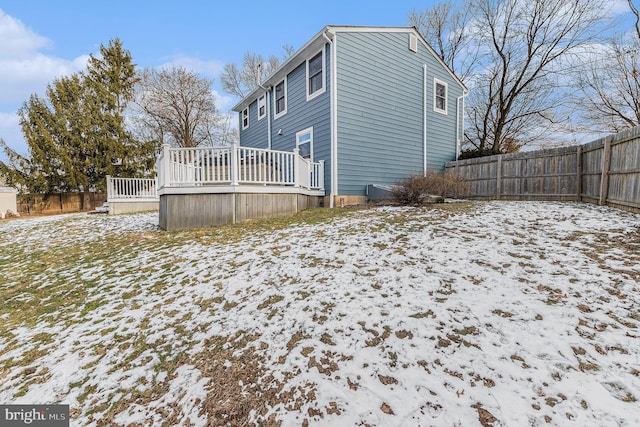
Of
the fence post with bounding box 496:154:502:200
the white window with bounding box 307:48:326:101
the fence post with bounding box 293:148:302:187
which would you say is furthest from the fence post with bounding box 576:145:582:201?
the fence post with bounding box 293:148:302:187

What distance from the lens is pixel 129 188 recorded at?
12898 millimetres

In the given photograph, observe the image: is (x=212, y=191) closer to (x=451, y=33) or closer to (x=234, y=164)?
(x=234, y=164)

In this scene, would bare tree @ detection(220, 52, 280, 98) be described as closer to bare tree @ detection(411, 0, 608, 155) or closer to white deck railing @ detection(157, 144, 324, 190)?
bare tree @ detection(411, 0, 608, 155)

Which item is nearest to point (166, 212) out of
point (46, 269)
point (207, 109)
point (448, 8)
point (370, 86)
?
point (46, 269)

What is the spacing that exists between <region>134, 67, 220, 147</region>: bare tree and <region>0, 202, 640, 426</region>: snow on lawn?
19531mm

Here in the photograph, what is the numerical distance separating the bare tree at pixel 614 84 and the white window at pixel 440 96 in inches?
323

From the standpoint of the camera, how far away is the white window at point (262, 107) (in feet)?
41.8

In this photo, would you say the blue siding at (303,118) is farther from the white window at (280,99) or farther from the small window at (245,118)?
the small window at (245,118)

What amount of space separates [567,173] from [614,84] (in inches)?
384

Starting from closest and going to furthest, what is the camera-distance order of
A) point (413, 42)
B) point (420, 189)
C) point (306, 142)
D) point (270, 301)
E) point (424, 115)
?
point (270, 301)
point (420, 189)
point (306, 142)
point (413, 42)
point (424, 115)

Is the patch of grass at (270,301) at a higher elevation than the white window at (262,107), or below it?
below

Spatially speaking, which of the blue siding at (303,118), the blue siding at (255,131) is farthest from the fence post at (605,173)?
the blue siding at (255,131)

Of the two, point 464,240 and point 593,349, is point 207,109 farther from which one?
point 593,349

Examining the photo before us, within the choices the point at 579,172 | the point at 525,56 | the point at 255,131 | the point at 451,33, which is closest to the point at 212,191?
the point at 255,131
